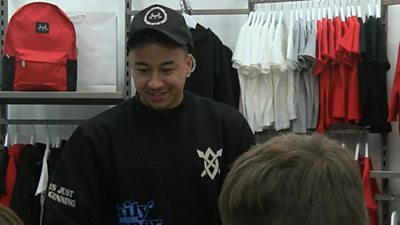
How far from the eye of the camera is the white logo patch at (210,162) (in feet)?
5.20

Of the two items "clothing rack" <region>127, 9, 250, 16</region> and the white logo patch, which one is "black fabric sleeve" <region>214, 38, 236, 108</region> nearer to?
"clothing rack" <region>127, 9, 250, 16</region>

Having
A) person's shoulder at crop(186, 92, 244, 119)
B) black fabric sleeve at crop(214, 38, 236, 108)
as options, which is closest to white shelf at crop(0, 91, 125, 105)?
black fabric sleeve at crop(214, 38, 236, 108)

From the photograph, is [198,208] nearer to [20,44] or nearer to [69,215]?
[69,215]

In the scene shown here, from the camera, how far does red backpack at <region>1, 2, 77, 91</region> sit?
2.93 metres

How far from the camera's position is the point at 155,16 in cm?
160

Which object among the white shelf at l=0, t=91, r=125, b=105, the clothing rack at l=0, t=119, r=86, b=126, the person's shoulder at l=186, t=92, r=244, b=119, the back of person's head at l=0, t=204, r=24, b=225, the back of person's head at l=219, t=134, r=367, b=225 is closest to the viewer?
the back of person's head at l=219, t=134, r=367, b=225

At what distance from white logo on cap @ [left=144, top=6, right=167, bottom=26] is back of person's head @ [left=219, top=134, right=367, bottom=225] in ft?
2.79

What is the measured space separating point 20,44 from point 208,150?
1.69 metres

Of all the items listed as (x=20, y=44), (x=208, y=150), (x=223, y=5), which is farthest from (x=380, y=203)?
(x=20, y=44)

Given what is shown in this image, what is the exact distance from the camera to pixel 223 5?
3459 mm

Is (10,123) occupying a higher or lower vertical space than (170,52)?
lower

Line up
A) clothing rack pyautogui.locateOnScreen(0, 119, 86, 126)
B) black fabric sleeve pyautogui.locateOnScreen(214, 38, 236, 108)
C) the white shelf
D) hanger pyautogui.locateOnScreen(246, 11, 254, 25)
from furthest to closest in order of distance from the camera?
1. clothing rack pyautogui.locateOnScreen(0, 119, 86, 126)
2. hanger pyautogui.locateOnScreen(246, 11, 254, 25)
3. black fabric sleeve pyautogui.locateOnScreen(214, 38, 236, 108)
4. the white shelf

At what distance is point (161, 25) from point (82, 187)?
0.46 meters

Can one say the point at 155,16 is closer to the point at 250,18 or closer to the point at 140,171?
the point at 140,171
